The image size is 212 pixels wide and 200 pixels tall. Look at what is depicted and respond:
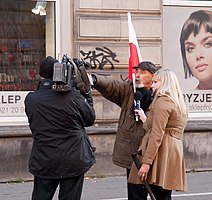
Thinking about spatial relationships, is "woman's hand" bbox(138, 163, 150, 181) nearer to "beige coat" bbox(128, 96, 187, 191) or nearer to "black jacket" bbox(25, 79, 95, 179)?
"beige coat" bbox(128, 96, 187, 191)

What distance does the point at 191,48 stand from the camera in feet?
35.4

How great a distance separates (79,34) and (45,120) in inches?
196

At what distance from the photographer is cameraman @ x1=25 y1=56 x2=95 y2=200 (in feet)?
17.1

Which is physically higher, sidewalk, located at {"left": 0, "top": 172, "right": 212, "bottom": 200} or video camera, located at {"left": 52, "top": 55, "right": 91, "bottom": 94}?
video camera, located at {"left": 52, "top": 55, "right": 91, "bottom": 94}

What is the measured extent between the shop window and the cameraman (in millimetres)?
4825

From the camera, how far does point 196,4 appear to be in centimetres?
1084

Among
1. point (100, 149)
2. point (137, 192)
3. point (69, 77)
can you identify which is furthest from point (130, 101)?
point (100, 149)

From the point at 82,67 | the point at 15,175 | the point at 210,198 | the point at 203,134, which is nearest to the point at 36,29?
the point at 15,175

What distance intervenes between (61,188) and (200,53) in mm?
6125

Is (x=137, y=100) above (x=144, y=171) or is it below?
above

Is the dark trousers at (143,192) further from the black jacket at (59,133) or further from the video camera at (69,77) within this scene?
the video camera at (69,77)

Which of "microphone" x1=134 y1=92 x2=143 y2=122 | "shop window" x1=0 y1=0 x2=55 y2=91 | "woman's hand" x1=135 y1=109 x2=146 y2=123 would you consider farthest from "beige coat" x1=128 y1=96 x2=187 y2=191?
"shop window" x1=0 y1=0 x2=55 y2=91

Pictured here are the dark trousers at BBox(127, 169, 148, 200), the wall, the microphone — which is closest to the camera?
the dark trousers at BBox(127, 169, 148, 200)

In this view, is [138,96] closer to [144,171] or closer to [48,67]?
[144,171]
